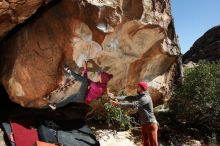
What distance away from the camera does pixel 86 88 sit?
10.7 metres

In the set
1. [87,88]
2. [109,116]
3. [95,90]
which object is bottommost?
[109,116]

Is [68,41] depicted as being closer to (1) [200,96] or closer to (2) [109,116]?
(2) [109,116]

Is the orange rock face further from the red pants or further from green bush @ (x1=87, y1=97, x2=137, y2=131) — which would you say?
the red pants

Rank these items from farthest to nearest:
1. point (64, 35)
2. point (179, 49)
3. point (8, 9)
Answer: point (179, 49) < point (64, 35) < point (8, 9)

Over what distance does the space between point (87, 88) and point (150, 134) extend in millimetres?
2607

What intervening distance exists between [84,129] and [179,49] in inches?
193

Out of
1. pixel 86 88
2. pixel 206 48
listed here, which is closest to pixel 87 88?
pixel 86 88

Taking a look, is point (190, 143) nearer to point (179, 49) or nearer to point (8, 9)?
point (179, 49)

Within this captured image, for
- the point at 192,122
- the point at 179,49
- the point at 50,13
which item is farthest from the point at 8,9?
the point at 192,122

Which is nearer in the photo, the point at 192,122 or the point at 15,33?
the point at 15,33

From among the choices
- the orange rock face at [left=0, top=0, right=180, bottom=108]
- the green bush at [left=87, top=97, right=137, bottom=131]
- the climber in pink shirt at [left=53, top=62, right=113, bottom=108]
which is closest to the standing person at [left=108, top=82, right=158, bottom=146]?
the climber in pink shirt at [left=53, top=62, right=113, bottom=108]

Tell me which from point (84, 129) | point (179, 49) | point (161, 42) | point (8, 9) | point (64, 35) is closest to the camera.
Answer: point (8, 9)

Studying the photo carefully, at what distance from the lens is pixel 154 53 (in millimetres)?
11938

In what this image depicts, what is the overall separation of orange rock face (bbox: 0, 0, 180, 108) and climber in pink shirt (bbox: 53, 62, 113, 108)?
23 cm
